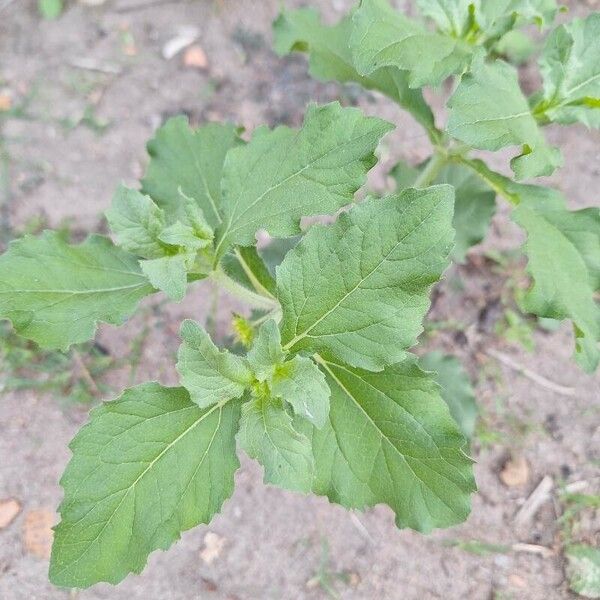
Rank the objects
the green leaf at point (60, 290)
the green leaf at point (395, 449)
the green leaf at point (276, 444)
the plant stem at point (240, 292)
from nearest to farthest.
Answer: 1. the green leaf at point (276, 444)
2. the green leaf at point (395, 449)
3. the green leaf at point (60, 290)
4. the plant stem at point (240, 292)

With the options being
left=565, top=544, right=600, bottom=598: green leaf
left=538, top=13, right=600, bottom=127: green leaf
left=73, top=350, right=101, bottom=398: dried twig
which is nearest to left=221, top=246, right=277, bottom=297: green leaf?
left=538, top=13, right=600, bottom=127: green leaf

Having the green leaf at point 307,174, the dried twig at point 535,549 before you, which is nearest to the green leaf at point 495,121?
the green leaf at point 307,174

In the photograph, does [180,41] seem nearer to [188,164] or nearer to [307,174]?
[188,164]

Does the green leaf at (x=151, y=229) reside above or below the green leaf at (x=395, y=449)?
above

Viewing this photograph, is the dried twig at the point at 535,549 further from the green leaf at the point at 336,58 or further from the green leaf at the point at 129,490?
the green leaf at the point at 336,58

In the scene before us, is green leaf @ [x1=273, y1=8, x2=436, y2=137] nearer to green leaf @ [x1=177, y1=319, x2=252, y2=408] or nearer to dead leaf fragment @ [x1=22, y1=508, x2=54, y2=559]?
green leaf @ [x1=177, y1=319, x2=252, y2=408]

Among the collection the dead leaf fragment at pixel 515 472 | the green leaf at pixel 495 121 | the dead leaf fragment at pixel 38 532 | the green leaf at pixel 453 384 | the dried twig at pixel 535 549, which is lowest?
the dried twig at pixel 535 549

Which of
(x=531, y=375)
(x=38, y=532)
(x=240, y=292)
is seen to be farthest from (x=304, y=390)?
(x=531, y=375)
